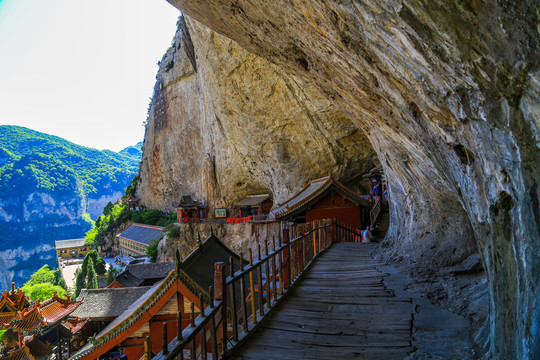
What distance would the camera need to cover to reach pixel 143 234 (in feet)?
105

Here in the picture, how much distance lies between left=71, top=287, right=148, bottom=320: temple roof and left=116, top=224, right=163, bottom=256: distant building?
15.0 m

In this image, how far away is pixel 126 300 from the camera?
13.3 metres

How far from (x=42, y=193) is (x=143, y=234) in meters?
65.5

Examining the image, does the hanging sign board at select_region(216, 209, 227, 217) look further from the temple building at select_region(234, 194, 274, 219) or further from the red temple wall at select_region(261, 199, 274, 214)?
the red temple wall at select_region(261, 199, 274, 214)

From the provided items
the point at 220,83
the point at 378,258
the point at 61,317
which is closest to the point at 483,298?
the point at 378,258

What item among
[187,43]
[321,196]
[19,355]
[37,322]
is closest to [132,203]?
[187,43]

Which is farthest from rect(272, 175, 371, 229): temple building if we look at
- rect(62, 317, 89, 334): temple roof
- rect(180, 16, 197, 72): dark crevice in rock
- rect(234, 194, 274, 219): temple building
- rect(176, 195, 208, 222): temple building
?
rect(180, 16, 197, 72): dark crevice in rock

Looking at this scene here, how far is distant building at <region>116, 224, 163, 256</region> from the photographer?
97.2ft

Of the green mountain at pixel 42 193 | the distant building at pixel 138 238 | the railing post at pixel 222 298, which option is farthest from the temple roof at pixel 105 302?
the green mountain at pixel 42 193

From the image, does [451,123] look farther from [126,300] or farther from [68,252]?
[68,252]

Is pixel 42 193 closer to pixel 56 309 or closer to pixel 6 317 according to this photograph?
pixel 6 317

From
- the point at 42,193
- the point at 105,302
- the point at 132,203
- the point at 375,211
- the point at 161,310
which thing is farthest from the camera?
the point at 42,193

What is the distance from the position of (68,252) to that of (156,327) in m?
49.0

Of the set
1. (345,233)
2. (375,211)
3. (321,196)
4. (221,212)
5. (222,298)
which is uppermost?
(321,196)
